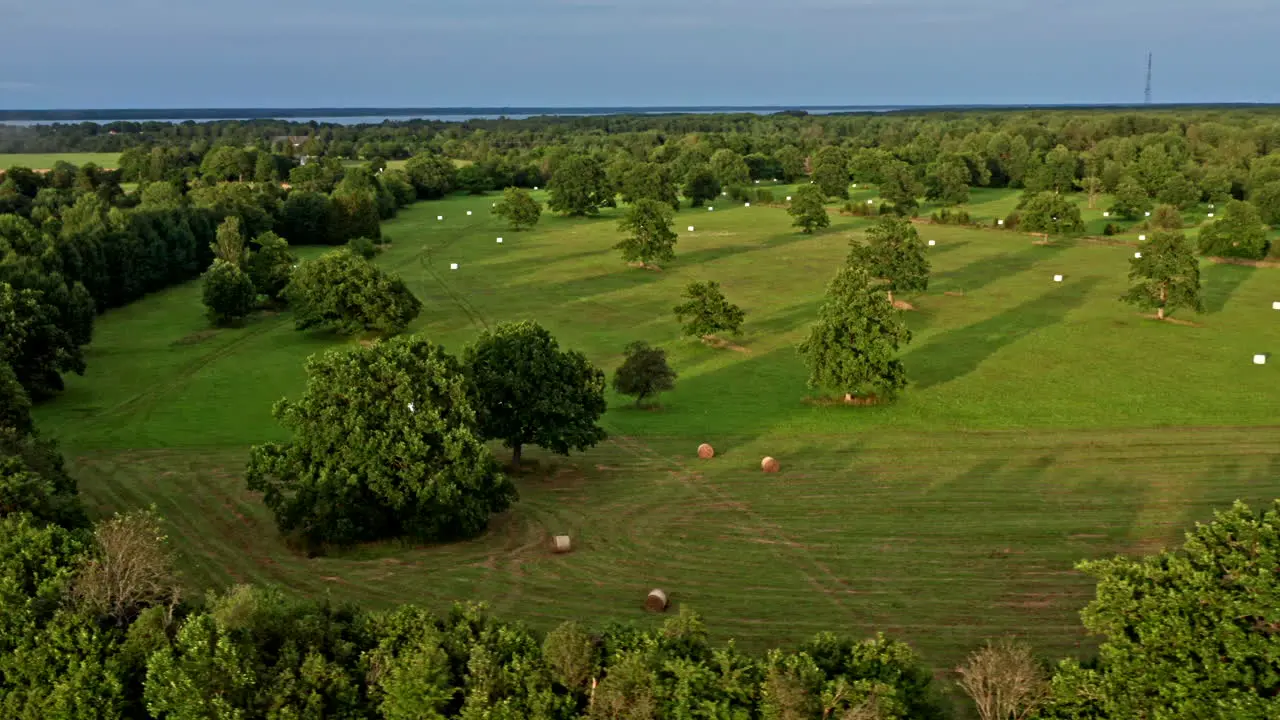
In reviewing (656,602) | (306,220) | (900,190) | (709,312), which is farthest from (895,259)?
(306,220)

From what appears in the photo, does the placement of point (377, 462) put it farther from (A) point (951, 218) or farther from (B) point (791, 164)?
(B) point (791, 164)

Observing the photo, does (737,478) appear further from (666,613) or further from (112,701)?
(112,701)

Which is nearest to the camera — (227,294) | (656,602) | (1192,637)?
(1192,637)

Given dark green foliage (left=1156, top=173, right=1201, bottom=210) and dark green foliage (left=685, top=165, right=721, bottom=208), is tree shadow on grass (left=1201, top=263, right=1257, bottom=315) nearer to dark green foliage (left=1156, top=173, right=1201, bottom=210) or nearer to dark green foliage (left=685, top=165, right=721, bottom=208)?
dark green foliage (left=1156, top=173, right=1201, bottom=210)

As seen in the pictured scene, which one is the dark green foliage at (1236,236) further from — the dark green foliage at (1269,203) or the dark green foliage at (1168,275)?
the dark green foliage at (1168,275)

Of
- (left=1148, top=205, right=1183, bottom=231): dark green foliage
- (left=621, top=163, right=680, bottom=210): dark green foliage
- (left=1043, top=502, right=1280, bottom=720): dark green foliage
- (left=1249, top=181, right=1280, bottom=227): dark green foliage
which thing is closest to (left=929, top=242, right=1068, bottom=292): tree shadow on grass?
(left=1148, top=205, right=1183, bottom=231): dark green foliage

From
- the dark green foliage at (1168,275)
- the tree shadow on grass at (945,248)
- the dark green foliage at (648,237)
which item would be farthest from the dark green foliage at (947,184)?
the dark green foliage at (1168,275)
